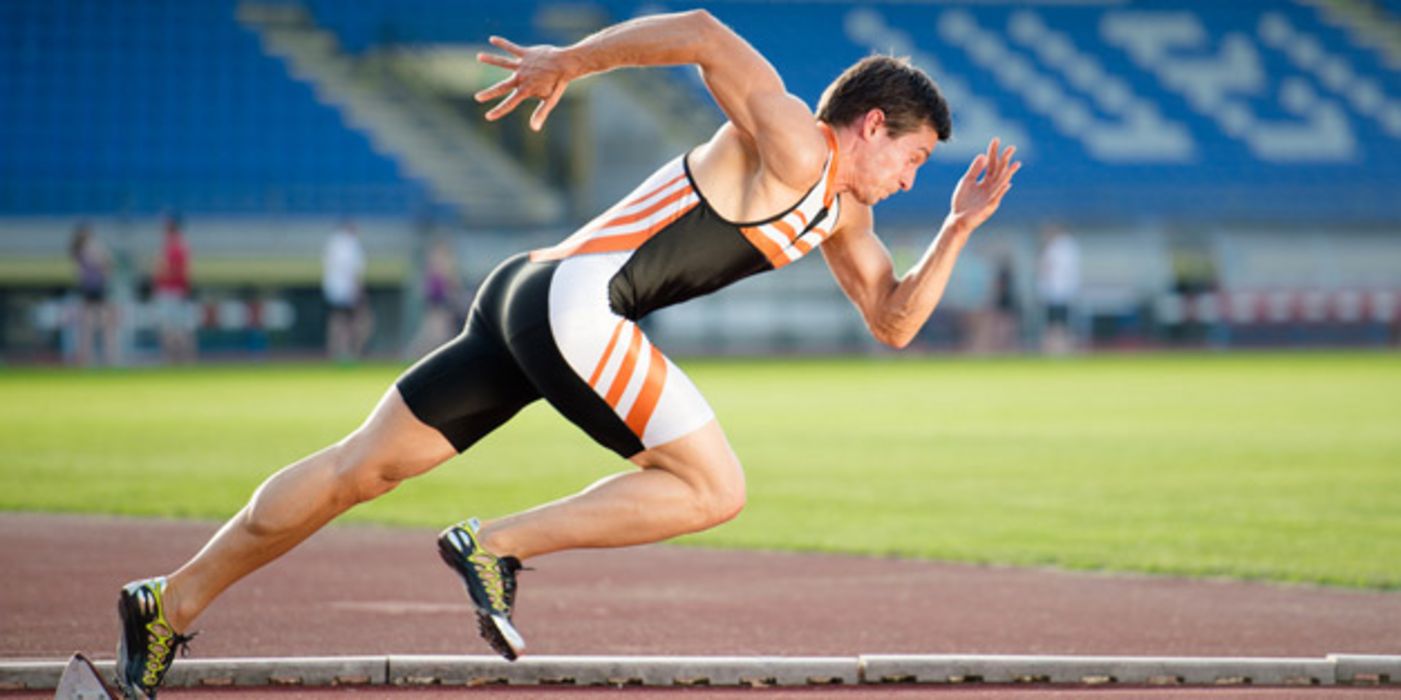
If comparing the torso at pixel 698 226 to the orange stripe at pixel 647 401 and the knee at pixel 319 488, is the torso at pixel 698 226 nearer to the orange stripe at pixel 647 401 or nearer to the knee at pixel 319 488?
the orange stripe at pixel 647 401

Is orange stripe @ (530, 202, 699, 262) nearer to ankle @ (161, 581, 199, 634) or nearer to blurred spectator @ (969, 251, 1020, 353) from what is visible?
ankle @ (161, 581, 199, 634)

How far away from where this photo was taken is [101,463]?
51.8 ft

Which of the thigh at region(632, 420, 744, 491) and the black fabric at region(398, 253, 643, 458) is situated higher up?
the black fabric at region(398, 253, 643, 458)

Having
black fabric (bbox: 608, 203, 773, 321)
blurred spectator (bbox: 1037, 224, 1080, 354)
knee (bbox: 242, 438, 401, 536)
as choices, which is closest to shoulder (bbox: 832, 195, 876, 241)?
black fabric (bbox: 608, 203, 773, 321)

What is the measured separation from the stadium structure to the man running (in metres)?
29.5

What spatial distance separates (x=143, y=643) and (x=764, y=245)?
231cm

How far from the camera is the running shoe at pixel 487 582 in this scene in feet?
18.1

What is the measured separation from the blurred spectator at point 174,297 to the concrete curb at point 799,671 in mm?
25468

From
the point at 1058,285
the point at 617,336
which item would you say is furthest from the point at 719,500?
the point at 1058,285

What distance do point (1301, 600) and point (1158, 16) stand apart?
41.1 meters

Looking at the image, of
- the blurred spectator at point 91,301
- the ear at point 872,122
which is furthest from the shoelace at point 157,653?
the blurred spectator at point 91,301

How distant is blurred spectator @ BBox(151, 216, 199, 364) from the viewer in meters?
31.3

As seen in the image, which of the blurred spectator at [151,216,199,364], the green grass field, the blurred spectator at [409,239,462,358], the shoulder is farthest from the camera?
the blurred spectator at [409,239,462,358]

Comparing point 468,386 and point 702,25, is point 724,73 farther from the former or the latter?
point 468,386
